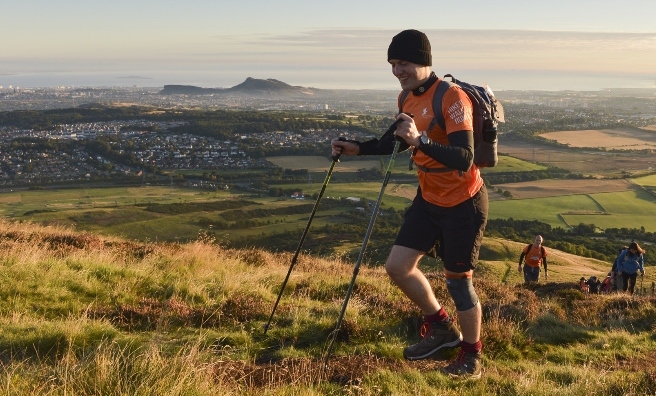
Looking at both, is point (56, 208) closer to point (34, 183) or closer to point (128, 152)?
point (34, 183)

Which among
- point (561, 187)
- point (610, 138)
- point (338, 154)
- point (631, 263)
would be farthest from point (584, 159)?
point (338, 154)

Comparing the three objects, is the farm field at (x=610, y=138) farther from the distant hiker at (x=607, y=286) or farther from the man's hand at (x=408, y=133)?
the man's hand at (x=408, y=133)

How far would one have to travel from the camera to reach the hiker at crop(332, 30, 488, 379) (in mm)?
4336

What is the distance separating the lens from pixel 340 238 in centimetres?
4378

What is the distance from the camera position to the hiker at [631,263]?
49.4ft

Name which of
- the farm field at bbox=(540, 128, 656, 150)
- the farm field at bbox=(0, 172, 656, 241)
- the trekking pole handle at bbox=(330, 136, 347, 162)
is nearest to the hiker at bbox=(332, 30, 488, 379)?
the trekking pole handle at bbox=(330, 136, 347, 162)

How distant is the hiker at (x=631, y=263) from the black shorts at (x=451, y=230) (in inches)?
492

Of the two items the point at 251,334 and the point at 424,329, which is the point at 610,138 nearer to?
the point at 424,329

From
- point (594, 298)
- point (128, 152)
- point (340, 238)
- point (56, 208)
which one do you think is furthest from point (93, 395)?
point (128, 152)

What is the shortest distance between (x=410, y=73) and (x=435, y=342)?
246 cm

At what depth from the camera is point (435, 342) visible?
5129 mm

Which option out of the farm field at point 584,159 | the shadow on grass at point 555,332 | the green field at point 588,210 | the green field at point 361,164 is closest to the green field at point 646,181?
the farm field at point 584,159

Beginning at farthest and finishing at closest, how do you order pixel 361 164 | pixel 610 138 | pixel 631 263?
pixel 610 138
pixel 361 164
pixel 631 263

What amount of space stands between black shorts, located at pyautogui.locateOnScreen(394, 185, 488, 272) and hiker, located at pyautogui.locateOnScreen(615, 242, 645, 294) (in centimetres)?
1250
